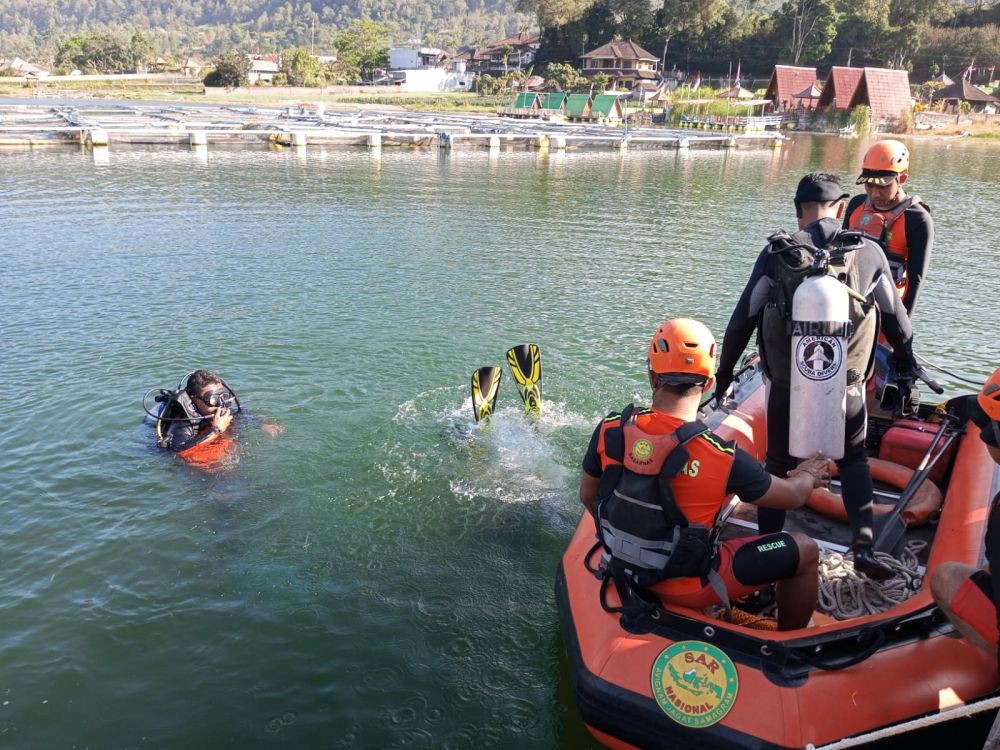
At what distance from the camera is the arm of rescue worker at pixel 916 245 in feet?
19.2

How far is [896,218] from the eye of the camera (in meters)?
6.00

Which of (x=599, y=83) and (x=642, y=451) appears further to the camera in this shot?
(x=599, y=83)

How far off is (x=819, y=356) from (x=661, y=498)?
137cm

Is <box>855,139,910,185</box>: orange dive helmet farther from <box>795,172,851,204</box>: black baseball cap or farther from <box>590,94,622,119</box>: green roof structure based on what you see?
<box>590,94,622,119</box>: green roof structure

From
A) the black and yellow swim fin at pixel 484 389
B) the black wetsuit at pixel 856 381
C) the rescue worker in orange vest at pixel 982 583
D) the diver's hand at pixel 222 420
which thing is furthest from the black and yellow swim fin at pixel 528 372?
the rescue worker in orange vest at pixel 982 583

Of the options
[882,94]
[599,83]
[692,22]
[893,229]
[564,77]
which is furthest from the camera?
[692,22]

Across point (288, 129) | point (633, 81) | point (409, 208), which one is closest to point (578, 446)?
point (409, 208)

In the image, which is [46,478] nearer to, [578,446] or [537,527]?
[537,527]

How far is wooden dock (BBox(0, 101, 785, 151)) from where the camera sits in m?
35.2

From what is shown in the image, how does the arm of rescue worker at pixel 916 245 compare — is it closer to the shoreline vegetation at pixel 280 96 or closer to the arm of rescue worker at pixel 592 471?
the arm of rescue worker at pixel 592 471

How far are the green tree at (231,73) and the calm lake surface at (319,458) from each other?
226 ft

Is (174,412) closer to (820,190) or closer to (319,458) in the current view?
(319,458)

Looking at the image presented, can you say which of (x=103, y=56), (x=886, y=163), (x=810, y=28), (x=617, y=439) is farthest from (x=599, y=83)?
(x=103, y=56)

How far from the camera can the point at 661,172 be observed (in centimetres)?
3238
